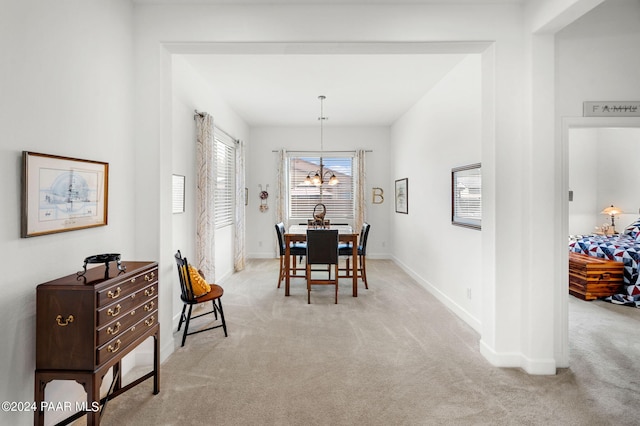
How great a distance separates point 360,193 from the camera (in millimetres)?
6789

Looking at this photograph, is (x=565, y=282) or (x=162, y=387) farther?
(x=565, y=282)

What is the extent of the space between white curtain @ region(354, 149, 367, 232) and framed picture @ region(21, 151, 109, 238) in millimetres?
5187

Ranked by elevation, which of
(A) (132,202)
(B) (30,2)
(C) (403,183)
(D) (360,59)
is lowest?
(A) (132,202)

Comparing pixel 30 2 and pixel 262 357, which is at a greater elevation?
pixel 30 2

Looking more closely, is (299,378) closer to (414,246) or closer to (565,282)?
(565,282)

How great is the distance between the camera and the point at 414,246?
5332 millimetres

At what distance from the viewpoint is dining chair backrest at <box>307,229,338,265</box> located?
4113 mm

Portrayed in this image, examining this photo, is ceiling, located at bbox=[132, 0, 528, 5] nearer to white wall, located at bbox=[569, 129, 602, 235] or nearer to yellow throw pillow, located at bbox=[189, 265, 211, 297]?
yellow throw pillow, located at bbox=[189, 265, 211, 297]

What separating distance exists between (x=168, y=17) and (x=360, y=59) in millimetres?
2014

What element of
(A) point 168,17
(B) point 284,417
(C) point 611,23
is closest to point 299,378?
(B) point 284,417

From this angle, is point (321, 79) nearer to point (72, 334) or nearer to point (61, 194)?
point (61, 194)

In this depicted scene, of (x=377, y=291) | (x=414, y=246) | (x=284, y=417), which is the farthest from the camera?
(x=414, y=246)

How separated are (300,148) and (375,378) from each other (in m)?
5.39

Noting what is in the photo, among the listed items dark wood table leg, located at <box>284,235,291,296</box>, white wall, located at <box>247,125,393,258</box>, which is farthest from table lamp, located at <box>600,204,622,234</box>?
dark wood table leg, located at <box>284,235,291,296</box>
